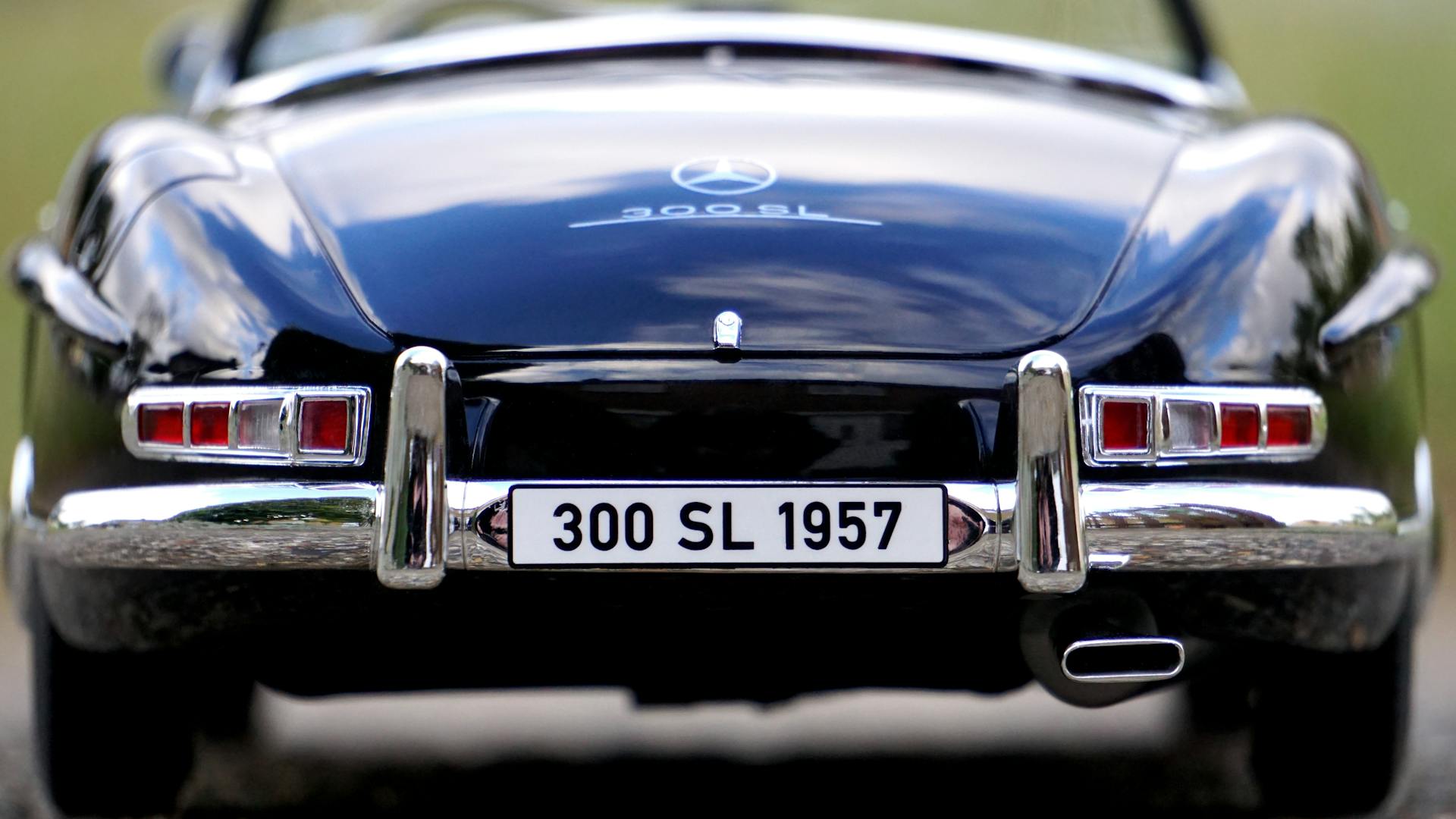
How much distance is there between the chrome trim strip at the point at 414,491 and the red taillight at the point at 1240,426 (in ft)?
3.43

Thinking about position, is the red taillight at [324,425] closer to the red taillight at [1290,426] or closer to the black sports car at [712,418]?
the black sports car at [712,418]

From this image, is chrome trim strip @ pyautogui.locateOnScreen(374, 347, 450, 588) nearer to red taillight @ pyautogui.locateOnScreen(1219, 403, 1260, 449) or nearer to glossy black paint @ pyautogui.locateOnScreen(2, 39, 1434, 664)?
glossy black paint @ pyautogui.locateOnScreen(2, 39, 1434, 664)

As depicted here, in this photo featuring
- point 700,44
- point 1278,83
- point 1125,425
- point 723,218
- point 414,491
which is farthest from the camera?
point 1278,83

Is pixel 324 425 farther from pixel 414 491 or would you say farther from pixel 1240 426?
pixel 1240 426

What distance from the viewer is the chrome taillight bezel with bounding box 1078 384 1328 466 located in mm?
2783

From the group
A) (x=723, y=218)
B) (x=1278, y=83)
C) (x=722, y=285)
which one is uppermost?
(x=1278, y=83)

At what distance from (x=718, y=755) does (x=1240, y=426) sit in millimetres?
1766

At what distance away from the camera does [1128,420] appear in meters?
2.80

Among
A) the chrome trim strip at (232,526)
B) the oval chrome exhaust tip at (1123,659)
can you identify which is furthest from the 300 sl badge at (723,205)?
the oval chrome exhaust tip at (1123,659)

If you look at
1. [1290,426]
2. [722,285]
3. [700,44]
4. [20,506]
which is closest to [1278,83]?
[700,44]

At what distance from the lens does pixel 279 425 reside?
277cm

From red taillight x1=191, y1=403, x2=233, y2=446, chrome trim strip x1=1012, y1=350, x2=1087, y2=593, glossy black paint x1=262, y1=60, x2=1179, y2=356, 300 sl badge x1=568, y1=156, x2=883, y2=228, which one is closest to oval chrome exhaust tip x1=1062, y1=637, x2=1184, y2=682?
chrome trim strip x1=1012, y1=350, x2=1087, y2=593

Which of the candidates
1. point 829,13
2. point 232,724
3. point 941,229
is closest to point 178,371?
point 941,229

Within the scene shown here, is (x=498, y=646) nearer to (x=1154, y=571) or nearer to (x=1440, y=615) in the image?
(x=1154, y=571)
